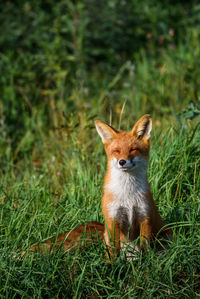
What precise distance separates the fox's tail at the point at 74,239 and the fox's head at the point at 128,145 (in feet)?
2.06

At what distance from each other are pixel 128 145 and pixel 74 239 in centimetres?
93

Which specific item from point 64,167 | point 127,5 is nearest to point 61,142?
point 64,167

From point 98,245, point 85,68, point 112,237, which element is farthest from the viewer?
point 85,68

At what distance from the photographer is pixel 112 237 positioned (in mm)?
3672

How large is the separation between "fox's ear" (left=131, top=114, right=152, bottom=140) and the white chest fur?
32 centimetres

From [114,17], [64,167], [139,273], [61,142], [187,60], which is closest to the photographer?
[139,273]

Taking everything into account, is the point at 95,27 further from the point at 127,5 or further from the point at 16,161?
the point at 16,161

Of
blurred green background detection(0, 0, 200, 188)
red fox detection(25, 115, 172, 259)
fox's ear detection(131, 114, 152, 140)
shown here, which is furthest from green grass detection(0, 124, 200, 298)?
blurred green background detection(0, 0, 200, 188)

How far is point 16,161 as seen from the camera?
6.95 metres

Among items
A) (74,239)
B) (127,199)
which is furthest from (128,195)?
(74,239)

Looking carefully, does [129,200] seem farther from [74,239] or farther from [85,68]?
[85,68]

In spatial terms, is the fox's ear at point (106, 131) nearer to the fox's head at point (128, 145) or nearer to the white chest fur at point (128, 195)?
the fox's head at point (128, 145)

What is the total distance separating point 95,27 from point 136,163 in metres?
6.44

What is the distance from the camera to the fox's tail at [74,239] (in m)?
3.67
